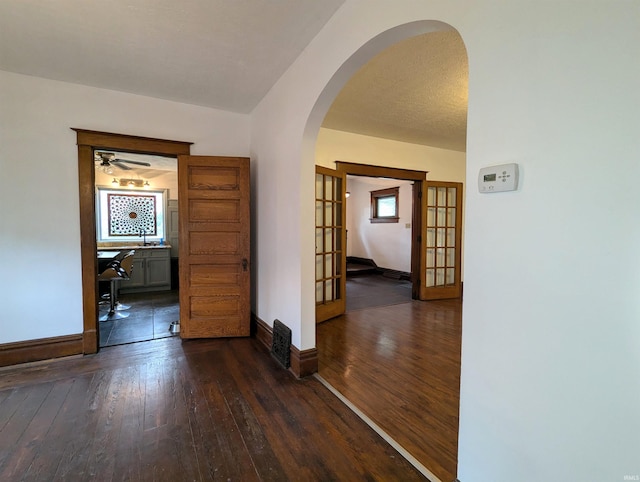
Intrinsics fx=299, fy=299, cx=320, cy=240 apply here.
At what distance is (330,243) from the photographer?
416 centimetres

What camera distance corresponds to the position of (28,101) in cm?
281

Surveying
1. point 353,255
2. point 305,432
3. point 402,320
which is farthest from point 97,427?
point 353,255

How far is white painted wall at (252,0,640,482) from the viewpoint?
2.72 feet

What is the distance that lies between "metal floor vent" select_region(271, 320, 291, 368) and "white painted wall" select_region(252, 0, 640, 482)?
1.66 metres

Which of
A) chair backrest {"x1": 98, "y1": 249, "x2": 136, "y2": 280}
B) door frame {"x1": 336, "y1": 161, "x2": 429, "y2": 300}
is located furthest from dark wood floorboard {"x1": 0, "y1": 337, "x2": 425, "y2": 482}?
door frame {"x1": 336, "y1": 161, "x2": 429, "y2": 300}

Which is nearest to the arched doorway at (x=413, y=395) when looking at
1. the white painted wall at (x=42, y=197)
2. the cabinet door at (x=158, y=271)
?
the white painted wall at (x=42, y=197)

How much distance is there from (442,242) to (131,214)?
6110 mm

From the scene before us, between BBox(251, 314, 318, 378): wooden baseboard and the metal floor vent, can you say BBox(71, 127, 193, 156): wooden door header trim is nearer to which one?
the metal floor vent

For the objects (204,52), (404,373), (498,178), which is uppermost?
(204,52)

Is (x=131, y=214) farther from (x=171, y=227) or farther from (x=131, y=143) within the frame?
(x=131, y=143)

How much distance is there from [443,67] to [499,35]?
5.74 ft

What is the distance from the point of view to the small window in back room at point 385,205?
7.79m

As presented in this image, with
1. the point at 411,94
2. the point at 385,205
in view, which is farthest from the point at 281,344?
the point at 385,205

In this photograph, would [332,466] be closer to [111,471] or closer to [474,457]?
[474,457]
